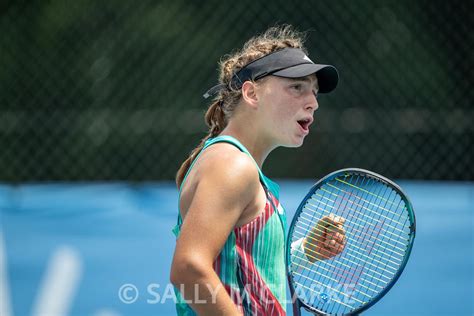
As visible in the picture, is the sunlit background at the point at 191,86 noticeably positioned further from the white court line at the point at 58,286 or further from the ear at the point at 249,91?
the ear at the point at 249,91

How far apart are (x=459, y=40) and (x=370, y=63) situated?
22.9 inches

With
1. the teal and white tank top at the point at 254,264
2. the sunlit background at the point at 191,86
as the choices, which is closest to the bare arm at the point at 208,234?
the teal and white tank top at the point at 254,264

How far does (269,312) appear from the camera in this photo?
2.34 meters

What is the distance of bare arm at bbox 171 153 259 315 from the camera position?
83.9 inches

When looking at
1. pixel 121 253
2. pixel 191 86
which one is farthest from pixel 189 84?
pixel 121 253

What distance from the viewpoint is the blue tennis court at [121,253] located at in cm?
414

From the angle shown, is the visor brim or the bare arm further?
the visor brim

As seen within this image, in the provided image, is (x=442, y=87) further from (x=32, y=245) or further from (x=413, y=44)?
(x=32, y=245)

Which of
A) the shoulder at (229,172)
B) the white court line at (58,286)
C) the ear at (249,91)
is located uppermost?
the ear at (249,91)

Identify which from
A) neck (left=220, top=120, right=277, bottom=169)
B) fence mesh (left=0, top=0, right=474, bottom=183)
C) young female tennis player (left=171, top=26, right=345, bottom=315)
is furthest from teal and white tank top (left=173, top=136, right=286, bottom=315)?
fence mesh (left=0, top=0, right=474, bottom=183)

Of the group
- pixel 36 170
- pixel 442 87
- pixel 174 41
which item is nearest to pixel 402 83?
pixel 442 87

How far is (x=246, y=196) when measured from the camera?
2.22 metres

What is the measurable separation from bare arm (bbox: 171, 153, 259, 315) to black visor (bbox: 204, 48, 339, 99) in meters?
0.37

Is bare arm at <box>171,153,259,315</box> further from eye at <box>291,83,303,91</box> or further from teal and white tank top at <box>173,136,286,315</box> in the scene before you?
eye at <box>291,83,303,91</box>
